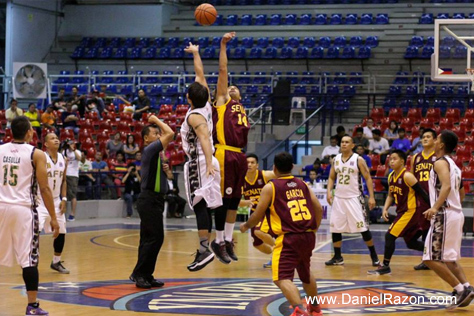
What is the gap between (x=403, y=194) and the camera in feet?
40.4

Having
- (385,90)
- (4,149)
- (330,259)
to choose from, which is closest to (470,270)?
(330,259)

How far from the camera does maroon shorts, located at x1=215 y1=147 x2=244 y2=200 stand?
9281 mm

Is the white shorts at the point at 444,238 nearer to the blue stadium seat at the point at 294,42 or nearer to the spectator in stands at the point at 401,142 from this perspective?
the spectator in stands at the point at 401,142

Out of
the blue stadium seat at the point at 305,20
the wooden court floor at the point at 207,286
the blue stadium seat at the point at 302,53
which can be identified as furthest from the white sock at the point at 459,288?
the blue stadium seat at the point at 305,20

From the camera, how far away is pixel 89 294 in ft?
32.2

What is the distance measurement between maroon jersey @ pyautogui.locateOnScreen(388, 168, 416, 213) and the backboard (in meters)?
4.34

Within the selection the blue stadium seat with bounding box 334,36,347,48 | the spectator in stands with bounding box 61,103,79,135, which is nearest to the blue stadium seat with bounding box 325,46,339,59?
the blue stadium seat with bounding box 334,36,347,48

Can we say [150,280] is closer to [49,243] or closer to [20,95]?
[49,243]

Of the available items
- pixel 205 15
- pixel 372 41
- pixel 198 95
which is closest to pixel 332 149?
pixel 372 41

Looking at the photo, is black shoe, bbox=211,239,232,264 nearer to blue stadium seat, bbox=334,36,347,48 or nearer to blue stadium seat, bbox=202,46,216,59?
blue stadium seat, bbox=334,36,347,48

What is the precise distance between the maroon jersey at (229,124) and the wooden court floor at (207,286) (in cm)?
177

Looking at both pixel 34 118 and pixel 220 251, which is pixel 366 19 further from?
pixel 220 251

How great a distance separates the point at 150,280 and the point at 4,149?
2939 mm

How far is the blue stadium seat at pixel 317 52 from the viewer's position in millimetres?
29391
